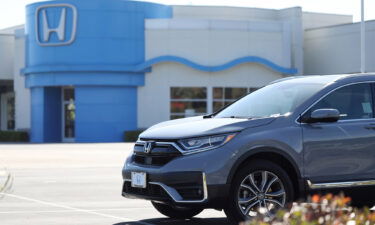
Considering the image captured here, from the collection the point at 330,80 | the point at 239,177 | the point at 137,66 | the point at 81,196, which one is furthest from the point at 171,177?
the point at 137,66

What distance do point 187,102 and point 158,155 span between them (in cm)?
3598

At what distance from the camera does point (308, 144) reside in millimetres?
8711

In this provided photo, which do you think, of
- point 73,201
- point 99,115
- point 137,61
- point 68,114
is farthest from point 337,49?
point 73,201

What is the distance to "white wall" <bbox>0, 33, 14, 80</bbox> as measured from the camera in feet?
162

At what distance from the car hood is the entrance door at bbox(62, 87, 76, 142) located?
120 feet

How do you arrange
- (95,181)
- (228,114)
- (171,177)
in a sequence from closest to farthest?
(171,177) < (228,114) < (95,181)

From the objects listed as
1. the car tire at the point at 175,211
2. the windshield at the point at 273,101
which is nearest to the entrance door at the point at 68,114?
the car tire at the point at 175,211

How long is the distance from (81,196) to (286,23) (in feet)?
114

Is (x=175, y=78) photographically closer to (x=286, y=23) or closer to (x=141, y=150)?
(x=286, y=23)

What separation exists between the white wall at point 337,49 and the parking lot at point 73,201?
87.6 feet

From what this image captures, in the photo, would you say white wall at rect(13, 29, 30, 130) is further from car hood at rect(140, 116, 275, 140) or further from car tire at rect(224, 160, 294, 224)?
car tire at rect(224, 160, 294, 224)

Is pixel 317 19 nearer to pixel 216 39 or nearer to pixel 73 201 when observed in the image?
pixel 216 39

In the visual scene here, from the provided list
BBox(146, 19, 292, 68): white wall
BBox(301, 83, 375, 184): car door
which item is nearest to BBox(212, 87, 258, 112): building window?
BBox(146, 19, 292, 68): white wall

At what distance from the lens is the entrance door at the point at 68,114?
45219 millimetres
